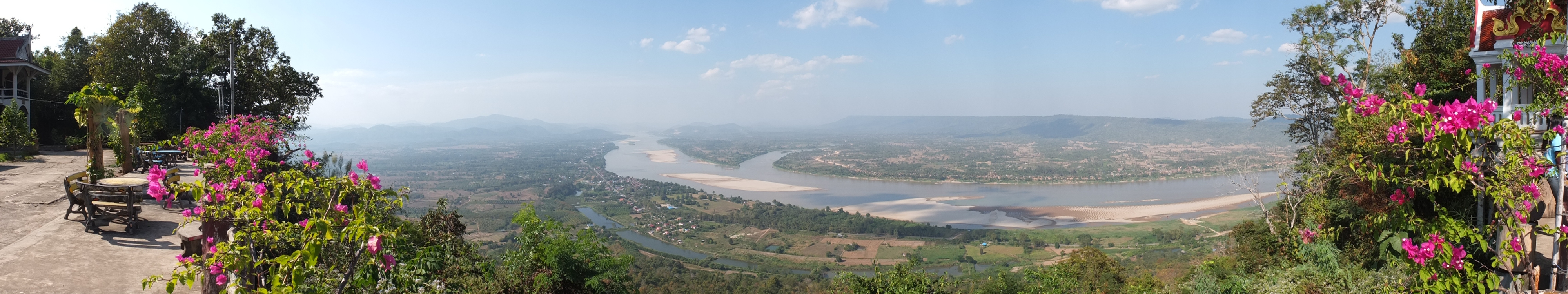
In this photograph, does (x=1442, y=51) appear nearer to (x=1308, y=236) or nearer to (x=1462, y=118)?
(x=1308, y=236)

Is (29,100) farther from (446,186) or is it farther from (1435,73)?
(446,186)

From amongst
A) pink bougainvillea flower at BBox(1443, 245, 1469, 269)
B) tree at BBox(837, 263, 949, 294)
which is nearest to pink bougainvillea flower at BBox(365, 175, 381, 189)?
pink bougainvillea flower at BBox(1443, 245, 1469, 269)

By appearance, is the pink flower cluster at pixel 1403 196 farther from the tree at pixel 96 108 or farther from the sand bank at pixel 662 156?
the sand bank at pixel 662 156

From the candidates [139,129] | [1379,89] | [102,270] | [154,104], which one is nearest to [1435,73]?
[1379,89]

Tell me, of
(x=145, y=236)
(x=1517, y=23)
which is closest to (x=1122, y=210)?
(x=1517, y=23)

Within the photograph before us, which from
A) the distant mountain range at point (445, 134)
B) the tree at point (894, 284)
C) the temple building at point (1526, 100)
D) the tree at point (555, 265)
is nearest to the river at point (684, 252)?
the tree at point (894, 284)

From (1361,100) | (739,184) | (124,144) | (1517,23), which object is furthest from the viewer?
(739,184)
